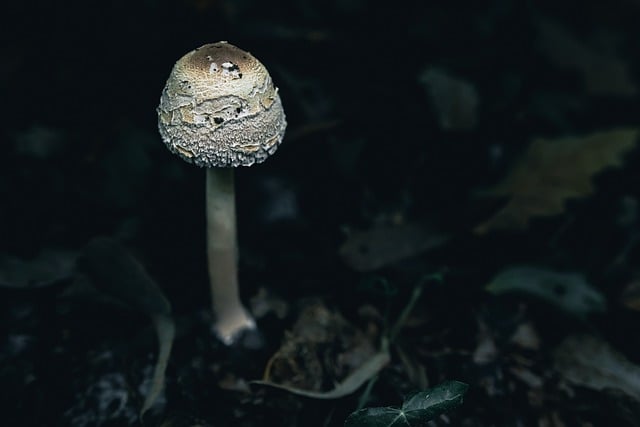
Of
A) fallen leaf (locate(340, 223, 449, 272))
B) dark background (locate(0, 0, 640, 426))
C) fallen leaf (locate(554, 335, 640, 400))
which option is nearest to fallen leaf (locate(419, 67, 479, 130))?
dark background (locate(0, 0, 640, 426))

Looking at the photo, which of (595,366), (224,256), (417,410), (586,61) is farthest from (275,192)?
(586,61)

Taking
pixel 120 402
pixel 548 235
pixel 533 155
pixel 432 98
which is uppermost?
pixel 432 98

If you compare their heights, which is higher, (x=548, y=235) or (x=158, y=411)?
(x=548, y=235)

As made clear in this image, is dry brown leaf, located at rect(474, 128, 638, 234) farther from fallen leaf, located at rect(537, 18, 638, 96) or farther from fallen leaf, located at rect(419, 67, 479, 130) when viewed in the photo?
fallen leaf, located at rect(537, 18, 638, 96)

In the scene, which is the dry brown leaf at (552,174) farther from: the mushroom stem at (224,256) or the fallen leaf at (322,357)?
the mushroom stem at (224,256)

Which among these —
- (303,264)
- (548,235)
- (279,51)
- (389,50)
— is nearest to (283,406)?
(303,264)

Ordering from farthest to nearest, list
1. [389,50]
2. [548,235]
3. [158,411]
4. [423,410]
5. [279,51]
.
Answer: [389,50]
[279,51]
[548,235]
[158,411]
[423,410]

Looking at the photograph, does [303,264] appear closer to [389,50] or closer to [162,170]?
[162,170]
